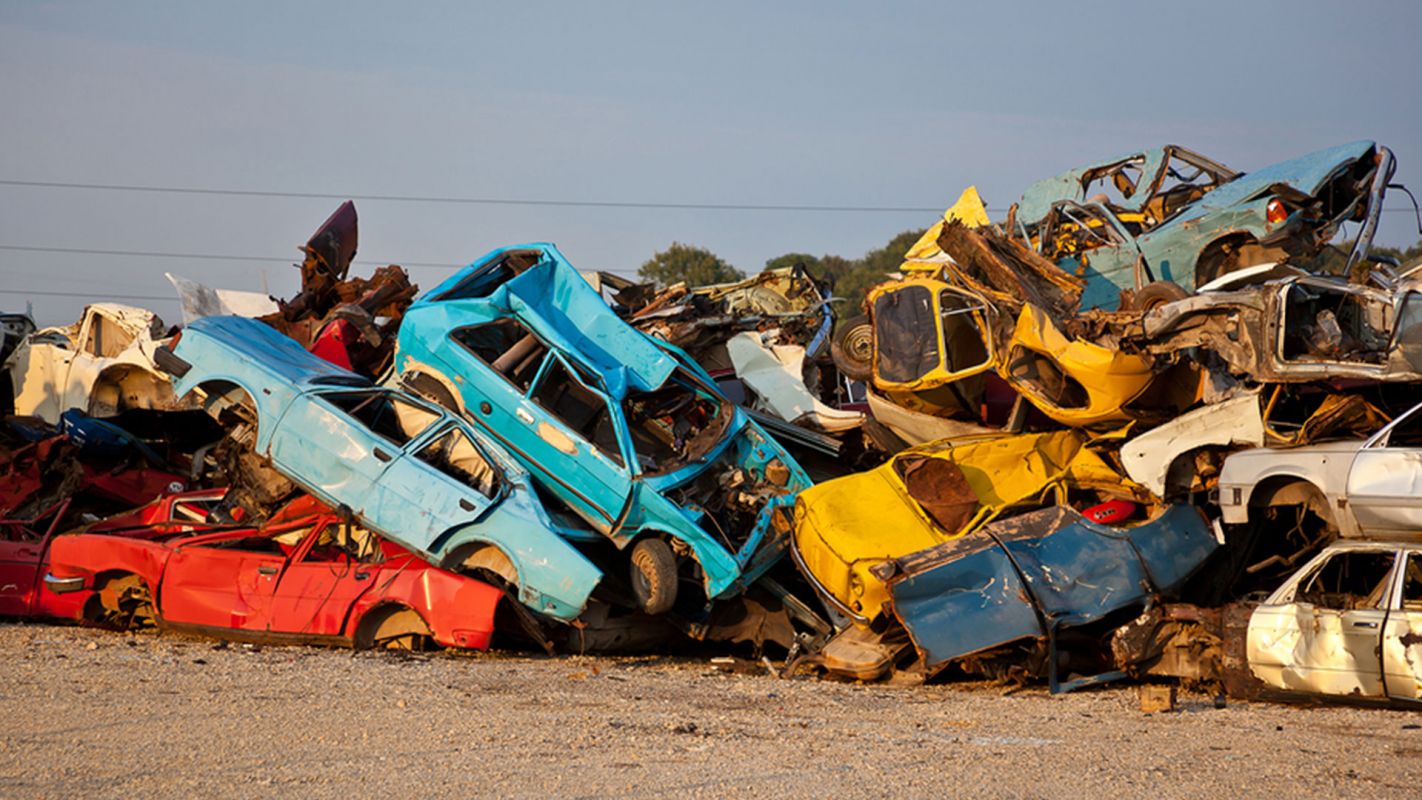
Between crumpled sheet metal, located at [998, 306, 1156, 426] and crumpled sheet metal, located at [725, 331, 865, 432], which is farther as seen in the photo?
crumpled sheet metal, located at [725, 331, 865, 432]

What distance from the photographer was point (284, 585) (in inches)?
400

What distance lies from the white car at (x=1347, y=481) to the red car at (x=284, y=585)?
211 inches

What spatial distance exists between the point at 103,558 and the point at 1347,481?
9.26 metres

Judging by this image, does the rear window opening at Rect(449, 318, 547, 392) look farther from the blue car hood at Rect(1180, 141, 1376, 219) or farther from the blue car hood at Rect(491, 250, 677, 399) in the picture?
the blue car hood at Rect(1180, 141, 1376, 219)

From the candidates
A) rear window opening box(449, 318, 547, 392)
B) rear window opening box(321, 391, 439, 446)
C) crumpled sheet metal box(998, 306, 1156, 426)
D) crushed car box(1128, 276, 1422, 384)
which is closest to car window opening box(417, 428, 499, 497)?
rear window opening box(321, 391, 439, 446)

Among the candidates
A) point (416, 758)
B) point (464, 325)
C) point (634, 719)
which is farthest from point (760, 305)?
point (416, 758)

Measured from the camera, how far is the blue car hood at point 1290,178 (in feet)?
41.8

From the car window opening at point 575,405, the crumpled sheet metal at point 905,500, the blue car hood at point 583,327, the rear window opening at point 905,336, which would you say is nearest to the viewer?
the crumpled sheet metal at point 905,500

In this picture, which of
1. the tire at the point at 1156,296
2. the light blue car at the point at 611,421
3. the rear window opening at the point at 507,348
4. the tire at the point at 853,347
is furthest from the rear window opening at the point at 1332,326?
the rear window opening at the point at 507,348

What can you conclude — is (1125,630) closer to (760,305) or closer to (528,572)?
(528,572)

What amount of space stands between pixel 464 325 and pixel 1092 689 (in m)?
5.66

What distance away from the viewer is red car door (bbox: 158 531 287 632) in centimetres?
1017

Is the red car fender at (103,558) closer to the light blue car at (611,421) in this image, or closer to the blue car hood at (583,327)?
the light blue car at (611,421)

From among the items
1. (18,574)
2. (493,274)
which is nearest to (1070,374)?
(493,274)
